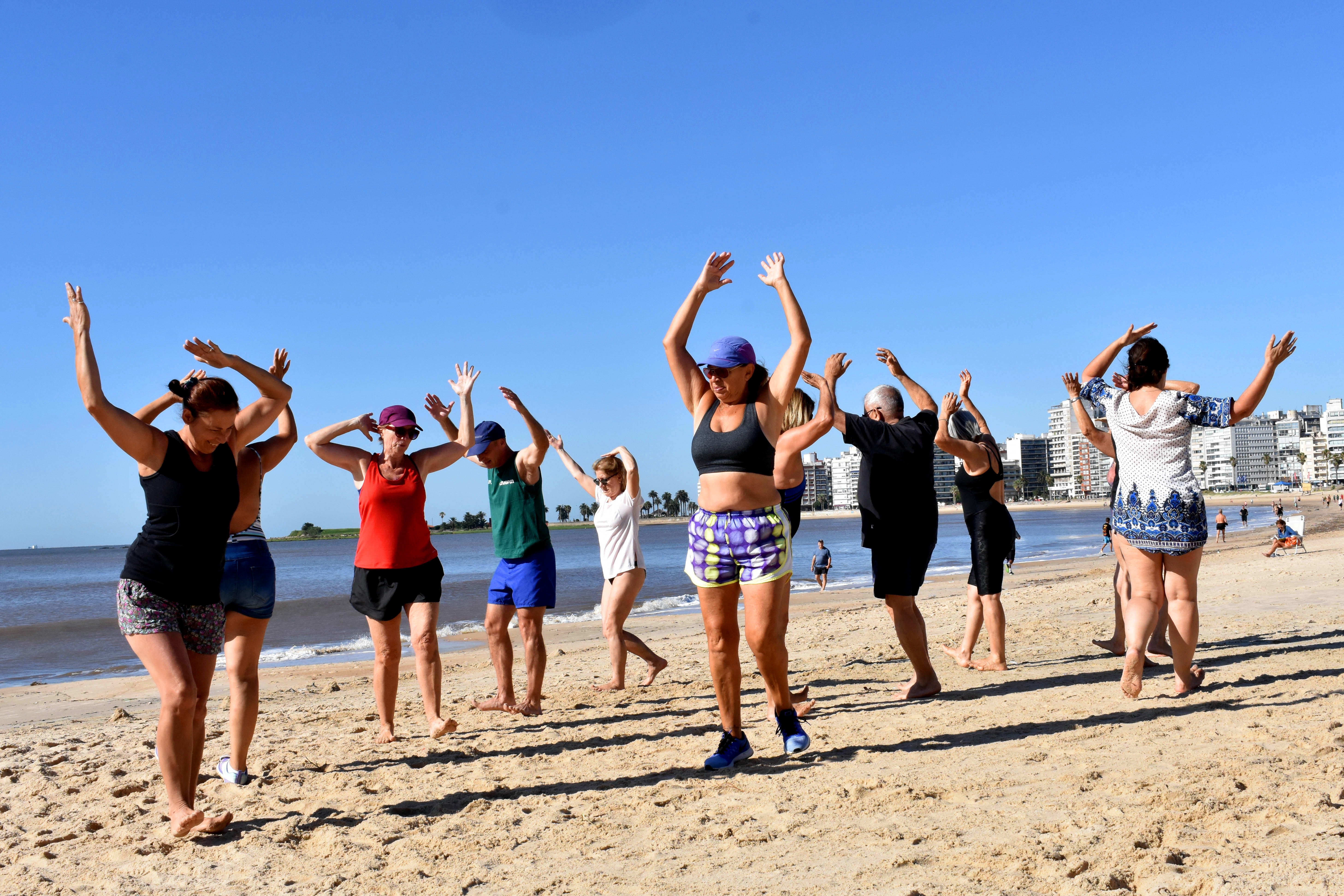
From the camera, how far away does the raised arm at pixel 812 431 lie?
13.6ft

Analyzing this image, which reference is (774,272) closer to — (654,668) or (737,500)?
(737,500)

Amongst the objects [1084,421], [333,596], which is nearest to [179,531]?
[1084,421]

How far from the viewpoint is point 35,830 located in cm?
384

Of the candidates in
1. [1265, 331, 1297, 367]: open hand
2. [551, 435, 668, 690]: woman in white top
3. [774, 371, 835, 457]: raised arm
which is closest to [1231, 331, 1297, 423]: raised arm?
[1265, 331, 1297, 367]: open hand

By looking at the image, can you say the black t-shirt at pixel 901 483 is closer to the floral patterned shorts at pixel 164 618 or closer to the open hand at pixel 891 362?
the open hand at pixel 891 362

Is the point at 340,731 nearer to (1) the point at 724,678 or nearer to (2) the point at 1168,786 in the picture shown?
(1) the point at 724,678

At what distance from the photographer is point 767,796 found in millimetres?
3641

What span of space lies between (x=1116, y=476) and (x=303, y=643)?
13956 millimetres

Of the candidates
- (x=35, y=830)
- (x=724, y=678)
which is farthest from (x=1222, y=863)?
(x=35, y=830)

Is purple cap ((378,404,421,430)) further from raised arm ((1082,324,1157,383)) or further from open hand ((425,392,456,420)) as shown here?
raised arm ((1082,324,1157,383))

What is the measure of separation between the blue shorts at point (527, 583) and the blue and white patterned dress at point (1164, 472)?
134 inches

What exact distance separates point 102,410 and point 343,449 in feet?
6.42

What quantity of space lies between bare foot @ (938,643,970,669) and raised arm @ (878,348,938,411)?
2109mm

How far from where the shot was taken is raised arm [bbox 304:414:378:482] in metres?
A: 5.11
